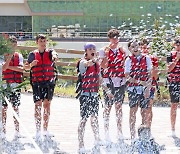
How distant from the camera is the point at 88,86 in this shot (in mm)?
6910

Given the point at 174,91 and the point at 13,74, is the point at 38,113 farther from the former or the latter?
the point at 174,91

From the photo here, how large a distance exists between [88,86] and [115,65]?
78 cm

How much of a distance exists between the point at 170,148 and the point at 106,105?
112 centimetres

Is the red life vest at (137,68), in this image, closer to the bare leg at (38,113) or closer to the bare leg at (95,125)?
the bare leg at (95,125)

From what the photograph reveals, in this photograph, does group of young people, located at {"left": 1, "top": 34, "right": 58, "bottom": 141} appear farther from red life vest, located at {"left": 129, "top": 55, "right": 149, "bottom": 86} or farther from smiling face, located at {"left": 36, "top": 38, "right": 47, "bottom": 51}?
red life vest, located at {"left": 129, "top": 55, "right": 149, "bottom": 86}

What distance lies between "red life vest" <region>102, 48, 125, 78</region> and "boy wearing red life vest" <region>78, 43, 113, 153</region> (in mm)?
544

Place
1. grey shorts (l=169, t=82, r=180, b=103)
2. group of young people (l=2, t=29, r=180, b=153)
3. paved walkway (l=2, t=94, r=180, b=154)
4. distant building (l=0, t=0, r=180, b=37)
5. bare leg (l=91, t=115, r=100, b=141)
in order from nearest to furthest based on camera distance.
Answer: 1. group of young people (l=2, t=29, r=180, b=153)
2. bare leg (l=91, t=115, r=100, b=141)
3. paved walkway (l=2, t=94, r=180, b=154)
4. grey shorts (l=169, t=82, r=180, b=103)
5. distant building (l=0, t=0, r=180, b=37)

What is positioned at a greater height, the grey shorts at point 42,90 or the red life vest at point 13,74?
the red life vest at point 13,74

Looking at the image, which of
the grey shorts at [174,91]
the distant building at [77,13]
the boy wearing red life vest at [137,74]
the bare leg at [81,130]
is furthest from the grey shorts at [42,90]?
the distant building at [77,13]

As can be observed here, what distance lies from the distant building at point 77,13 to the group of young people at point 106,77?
1469 inches

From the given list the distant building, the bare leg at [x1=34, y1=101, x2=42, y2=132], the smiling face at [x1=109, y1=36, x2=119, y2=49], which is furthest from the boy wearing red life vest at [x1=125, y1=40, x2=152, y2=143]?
the distant building

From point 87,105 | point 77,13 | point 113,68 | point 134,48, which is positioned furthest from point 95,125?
point 77,13

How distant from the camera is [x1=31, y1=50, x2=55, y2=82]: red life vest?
297 inches

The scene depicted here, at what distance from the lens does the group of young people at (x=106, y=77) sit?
22.7ft
